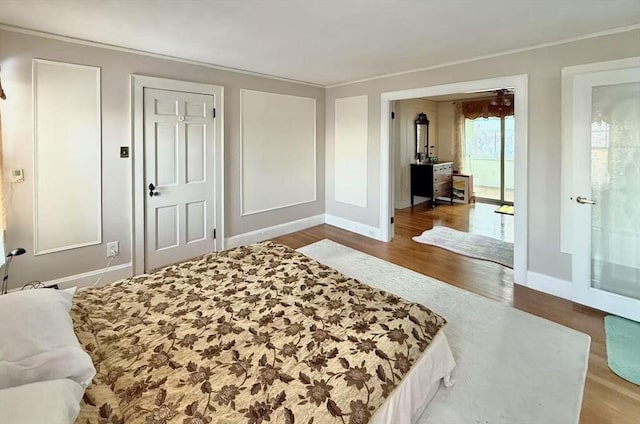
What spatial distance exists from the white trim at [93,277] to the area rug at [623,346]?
4381 millimetres

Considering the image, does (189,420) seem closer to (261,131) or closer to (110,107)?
(110,107)

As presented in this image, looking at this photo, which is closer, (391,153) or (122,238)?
(122,238)

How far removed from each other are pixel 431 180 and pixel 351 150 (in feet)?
9.31

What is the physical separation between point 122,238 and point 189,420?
10.2 feet

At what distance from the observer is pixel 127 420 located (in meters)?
1.07

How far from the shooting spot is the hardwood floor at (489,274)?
1944mm

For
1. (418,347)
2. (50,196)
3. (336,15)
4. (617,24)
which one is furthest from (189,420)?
(617,24)

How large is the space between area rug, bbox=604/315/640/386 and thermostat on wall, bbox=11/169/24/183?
488 centimetres

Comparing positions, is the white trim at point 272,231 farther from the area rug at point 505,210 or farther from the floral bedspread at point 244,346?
the area rug at point 505,210

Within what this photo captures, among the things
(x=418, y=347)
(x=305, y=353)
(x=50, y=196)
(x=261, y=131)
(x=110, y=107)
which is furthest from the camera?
(x=261, y=131)

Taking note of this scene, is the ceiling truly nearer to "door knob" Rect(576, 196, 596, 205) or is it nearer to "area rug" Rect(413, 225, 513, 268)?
"door knob" Rect(576, 196, 596, 205)

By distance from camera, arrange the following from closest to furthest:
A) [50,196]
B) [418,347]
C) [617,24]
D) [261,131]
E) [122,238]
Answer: [418,347], [617,24], [50,196], [122,238], [261,131]

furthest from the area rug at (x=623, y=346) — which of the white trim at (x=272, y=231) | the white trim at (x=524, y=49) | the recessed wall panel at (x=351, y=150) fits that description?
the white trim at (x=272, y=231)

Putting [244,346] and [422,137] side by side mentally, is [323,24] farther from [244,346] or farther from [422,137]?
[422,137]
